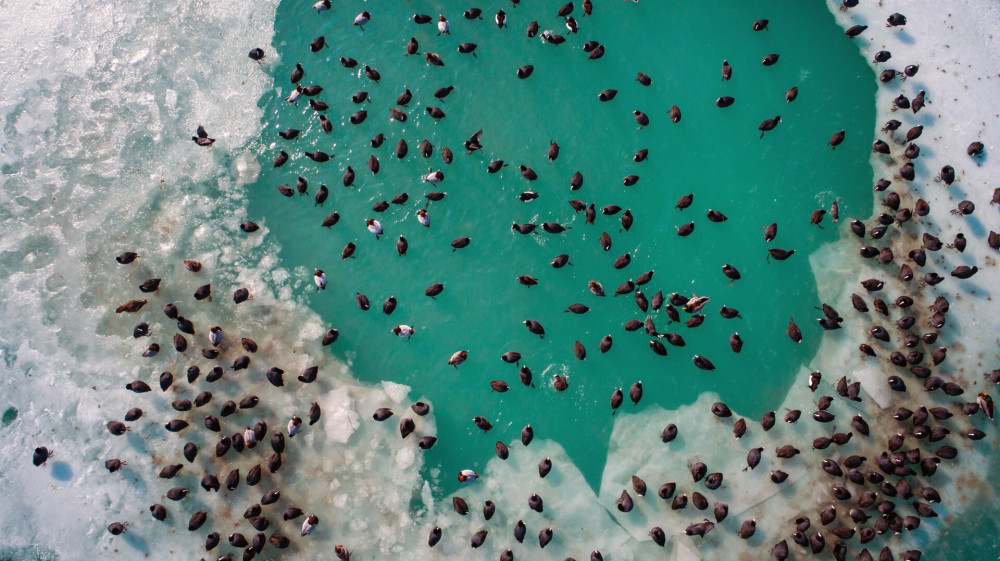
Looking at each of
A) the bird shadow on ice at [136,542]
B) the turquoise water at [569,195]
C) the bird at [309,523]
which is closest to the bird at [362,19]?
the turquoise water at [569,195]

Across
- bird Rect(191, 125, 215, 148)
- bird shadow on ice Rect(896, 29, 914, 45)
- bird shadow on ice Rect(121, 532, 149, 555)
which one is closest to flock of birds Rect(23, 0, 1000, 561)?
bird Rect(191, 125, 215, 148)

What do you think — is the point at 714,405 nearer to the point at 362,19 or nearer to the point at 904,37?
the point at 904,37

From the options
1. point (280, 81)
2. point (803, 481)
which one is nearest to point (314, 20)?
point (280, 81)

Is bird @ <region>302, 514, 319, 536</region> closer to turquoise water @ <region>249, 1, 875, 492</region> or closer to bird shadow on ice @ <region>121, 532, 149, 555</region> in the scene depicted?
turquoise water @ <region>249, 1, 875, 492</region>

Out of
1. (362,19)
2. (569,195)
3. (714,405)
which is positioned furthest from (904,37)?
(362,19)

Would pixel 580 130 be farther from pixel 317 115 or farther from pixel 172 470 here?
pixel 172 470
